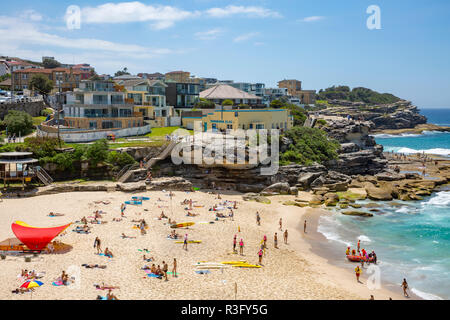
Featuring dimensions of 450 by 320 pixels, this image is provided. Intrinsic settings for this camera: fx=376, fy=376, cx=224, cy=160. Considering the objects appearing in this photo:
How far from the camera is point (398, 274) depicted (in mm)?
23297

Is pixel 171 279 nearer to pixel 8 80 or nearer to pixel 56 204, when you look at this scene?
pixel 56 204

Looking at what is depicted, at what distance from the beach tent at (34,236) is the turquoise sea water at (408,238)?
1843cm

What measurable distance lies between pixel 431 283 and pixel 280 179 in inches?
883

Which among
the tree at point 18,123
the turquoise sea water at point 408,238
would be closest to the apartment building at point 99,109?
the tree at point 18,123

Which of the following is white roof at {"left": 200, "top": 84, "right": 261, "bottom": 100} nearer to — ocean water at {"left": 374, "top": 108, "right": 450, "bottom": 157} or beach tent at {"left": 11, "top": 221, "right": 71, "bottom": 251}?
ocean water at {"left": 374, "top": 108, "right": 450, "bottom": 157}

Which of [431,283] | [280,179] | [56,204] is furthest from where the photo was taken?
[280,179]

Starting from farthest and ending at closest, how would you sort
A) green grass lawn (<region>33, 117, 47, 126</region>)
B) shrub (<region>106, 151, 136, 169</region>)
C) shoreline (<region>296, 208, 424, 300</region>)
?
green grass lawn (<region>33, 117, 47, 126</region>) < shrub (<region>106, 151, 136, 169</region>) < shoreline (<region>296, 208, 424, 300</region>)

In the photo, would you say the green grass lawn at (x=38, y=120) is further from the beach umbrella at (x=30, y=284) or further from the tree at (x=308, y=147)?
the beach umbrella at (x=30, y=284)

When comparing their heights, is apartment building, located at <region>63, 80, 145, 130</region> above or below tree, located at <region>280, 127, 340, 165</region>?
above

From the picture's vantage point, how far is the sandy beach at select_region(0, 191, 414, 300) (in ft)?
61.0

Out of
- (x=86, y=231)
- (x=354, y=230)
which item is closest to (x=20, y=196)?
(x=86, y=231)

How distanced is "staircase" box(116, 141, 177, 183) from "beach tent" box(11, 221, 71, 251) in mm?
17056

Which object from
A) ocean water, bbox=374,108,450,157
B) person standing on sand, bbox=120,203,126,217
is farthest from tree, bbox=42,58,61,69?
person standing on sand, bbox=120,203,126,217

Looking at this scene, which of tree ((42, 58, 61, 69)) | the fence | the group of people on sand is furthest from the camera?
tree ((42, 58, 61, 69))
